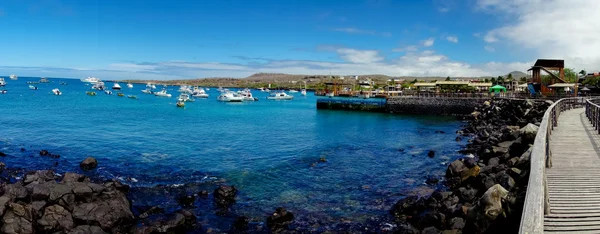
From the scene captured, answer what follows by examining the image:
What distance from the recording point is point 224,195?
19.2 metres

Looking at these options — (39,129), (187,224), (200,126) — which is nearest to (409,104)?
(200,126)

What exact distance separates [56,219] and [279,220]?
26.9 feet

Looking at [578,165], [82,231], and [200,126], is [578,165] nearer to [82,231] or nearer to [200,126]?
[82,231]

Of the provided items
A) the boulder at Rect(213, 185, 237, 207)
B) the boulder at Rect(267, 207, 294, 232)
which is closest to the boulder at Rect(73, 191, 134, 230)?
the boulder at Rect(213, 185, 237, 207)

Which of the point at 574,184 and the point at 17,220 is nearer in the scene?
the point at 574,184

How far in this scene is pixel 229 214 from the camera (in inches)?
676

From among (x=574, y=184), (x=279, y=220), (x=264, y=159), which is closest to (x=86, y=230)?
(x=279, y=220)

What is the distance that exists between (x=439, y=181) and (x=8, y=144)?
3439cm

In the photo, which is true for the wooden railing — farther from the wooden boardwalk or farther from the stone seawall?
the stone seawall

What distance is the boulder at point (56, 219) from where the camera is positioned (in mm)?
13992

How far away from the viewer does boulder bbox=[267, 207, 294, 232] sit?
15.7 metres

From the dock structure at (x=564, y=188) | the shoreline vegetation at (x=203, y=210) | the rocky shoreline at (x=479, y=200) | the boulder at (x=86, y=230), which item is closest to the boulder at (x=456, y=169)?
the rocky shoreline at (x=479, y=200)

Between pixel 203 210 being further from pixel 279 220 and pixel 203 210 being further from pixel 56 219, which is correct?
pixel 56 219

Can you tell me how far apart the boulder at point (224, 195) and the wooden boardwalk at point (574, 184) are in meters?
13.0
